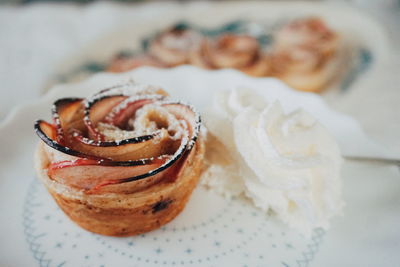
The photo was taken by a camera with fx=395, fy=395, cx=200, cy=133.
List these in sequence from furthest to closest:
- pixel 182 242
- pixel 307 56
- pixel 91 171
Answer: pixel 307 56, pixel 182 242, pixel 91 171

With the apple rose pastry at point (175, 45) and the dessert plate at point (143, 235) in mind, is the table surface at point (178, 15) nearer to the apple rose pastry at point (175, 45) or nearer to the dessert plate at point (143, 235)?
the dessert plate at point (143, 235)

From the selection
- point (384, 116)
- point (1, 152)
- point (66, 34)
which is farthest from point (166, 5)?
point (1, 152)

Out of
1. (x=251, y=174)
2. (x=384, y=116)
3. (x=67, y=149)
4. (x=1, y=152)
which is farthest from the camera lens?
(x=384, y=116)

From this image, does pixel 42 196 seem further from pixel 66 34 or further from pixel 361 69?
pixel 361 69

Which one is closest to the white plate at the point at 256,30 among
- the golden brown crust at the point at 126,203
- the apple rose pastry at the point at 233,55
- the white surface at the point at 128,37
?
the white surface at the point at 128,37

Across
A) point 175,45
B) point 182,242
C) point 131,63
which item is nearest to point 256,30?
point 175,45

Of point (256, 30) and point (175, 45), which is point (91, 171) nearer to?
point (175, 45)
